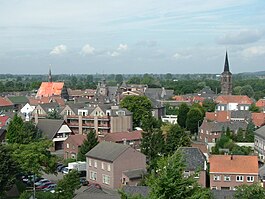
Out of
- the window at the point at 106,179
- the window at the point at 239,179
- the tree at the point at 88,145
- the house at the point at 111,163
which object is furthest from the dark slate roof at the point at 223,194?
the tree at the point at 88,145

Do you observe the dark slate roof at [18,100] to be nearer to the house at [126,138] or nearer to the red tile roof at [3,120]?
the red tile roof at [3,120]

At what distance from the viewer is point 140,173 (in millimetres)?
37781

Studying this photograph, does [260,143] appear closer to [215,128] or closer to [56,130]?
[215,128]

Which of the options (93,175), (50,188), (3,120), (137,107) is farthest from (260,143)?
(3,120)

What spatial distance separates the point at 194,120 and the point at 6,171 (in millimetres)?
42119

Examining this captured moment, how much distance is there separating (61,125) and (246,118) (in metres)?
31.9

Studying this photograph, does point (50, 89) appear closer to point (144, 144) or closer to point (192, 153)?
point (144, 144)

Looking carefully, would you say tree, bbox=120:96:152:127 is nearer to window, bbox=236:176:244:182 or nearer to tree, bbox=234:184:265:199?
window, bbox=236:176:244:182

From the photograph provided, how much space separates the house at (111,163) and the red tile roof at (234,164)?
6781mm

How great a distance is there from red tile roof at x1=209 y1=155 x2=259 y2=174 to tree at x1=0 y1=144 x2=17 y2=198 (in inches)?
654

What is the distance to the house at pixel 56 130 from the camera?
5570cm

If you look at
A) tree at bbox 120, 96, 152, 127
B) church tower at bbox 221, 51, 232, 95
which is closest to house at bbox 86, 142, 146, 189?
tree at bbox 120, 96, 152, 127

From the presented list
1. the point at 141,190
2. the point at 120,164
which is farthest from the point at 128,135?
the point at 141,190

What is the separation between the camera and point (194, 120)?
2675 inches
